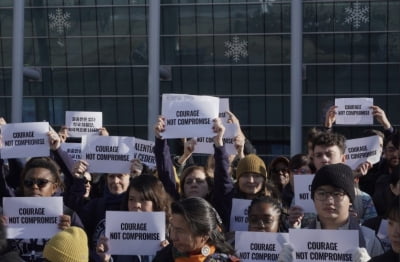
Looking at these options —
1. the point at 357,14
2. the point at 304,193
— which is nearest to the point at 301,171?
the point at 304,193

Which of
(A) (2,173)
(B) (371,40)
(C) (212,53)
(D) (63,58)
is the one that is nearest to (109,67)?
(D) (63,58)

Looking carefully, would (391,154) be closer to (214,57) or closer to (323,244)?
(323,244)

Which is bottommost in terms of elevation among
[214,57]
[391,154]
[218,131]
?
[391,154]

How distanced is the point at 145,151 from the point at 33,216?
1.77 m

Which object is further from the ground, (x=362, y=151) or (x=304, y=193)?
(x=362, y=151)

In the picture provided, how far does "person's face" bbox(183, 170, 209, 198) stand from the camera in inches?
268

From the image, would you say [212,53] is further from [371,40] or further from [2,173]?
[2,173]

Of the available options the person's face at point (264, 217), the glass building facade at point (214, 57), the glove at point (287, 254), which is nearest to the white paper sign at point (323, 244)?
the glove at point (287, 254)

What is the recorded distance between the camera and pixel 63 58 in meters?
18.3

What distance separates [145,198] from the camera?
5824 mm

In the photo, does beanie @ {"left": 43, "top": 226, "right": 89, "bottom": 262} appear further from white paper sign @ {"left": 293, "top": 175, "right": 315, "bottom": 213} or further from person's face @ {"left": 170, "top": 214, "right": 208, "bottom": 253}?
white paper sign @ {"left": 293, "top": 175, "right": 315, "bottom": 213}

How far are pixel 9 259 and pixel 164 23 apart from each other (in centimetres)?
1373

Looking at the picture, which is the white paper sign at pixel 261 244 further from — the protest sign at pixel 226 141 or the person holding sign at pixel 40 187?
the protest sign at pixel 226 141

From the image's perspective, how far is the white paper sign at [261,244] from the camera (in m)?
5.55
